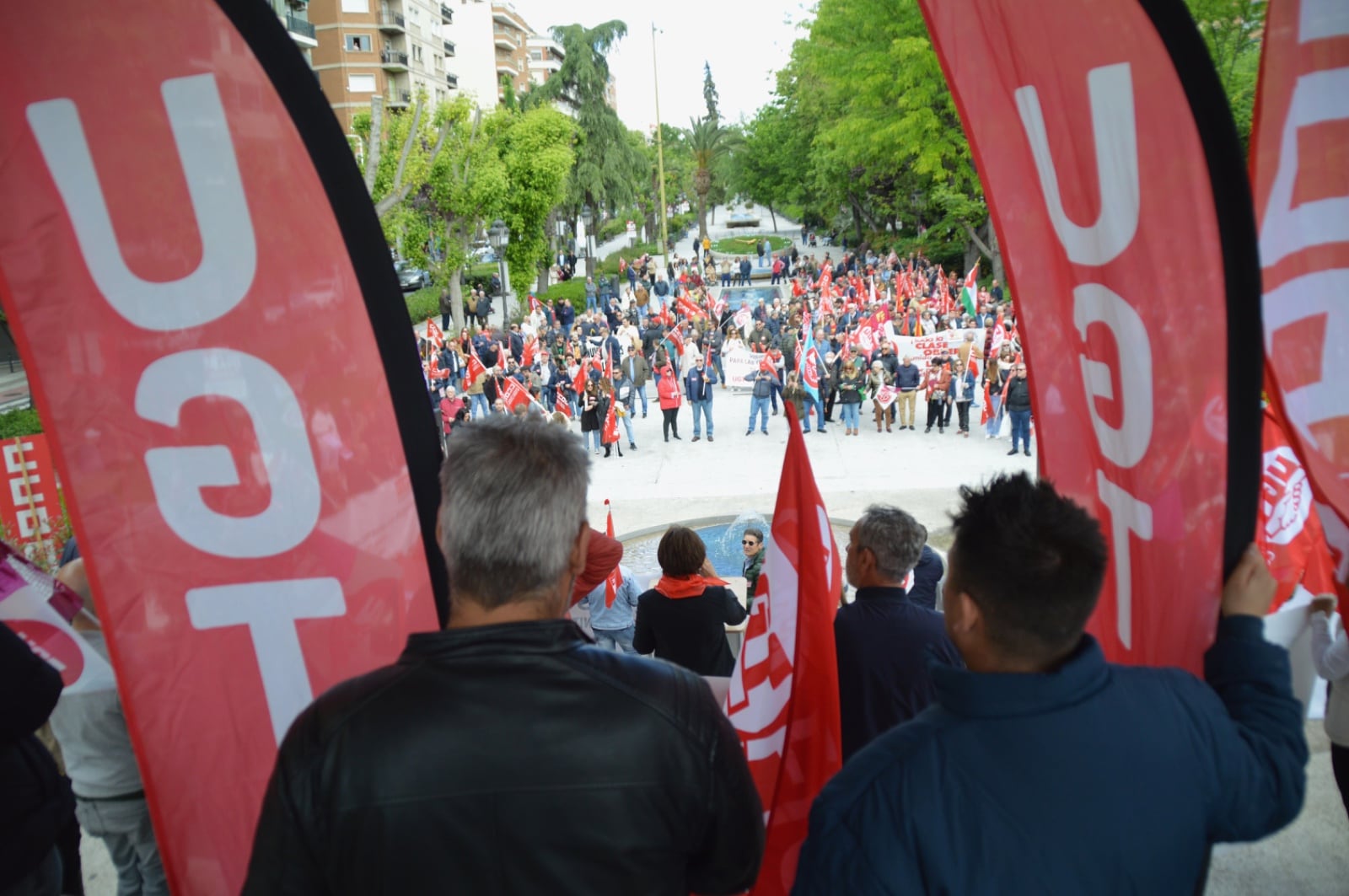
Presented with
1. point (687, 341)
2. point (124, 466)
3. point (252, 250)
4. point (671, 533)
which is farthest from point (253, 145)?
point (687, 341)

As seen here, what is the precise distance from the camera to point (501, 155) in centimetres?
3341

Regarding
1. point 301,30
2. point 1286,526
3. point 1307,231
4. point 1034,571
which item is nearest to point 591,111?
point 301,30

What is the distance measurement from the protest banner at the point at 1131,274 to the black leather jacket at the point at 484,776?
3.75ft

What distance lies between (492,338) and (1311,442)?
900 inches

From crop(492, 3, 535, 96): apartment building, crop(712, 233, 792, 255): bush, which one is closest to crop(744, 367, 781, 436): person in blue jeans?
crop(712, 233, 792, 255): bush

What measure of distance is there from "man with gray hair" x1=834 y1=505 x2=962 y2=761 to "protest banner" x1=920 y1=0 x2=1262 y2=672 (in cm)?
71

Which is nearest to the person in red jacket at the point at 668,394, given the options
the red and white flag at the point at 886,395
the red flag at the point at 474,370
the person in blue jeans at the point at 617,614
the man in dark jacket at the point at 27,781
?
the red and white flag at the point at 886,395

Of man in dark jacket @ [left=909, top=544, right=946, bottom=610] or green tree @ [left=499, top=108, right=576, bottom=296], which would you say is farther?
green tree @ [left=499, top=108, right=576, bottom=296]

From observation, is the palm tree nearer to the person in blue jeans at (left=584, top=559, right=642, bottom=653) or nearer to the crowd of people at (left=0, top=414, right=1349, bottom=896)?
the person in blue jeans at (left=584, top=559, right=642, bottom=653)

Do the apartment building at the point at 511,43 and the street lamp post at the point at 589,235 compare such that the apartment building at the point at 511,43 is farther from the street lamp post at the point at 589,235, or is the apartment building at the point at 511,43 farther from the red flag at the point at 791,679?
the red flag at the point at 791,679

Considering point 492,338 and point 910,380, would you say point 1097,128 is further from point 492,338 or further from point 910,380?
point 492,338

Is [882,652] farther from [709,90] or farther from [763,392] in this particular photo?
[709,90]

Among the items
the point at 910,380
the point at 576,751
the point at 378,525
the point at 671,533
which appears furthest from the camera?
the point at 910,380

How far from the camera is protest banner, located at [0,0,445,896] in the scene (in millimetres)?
1717
